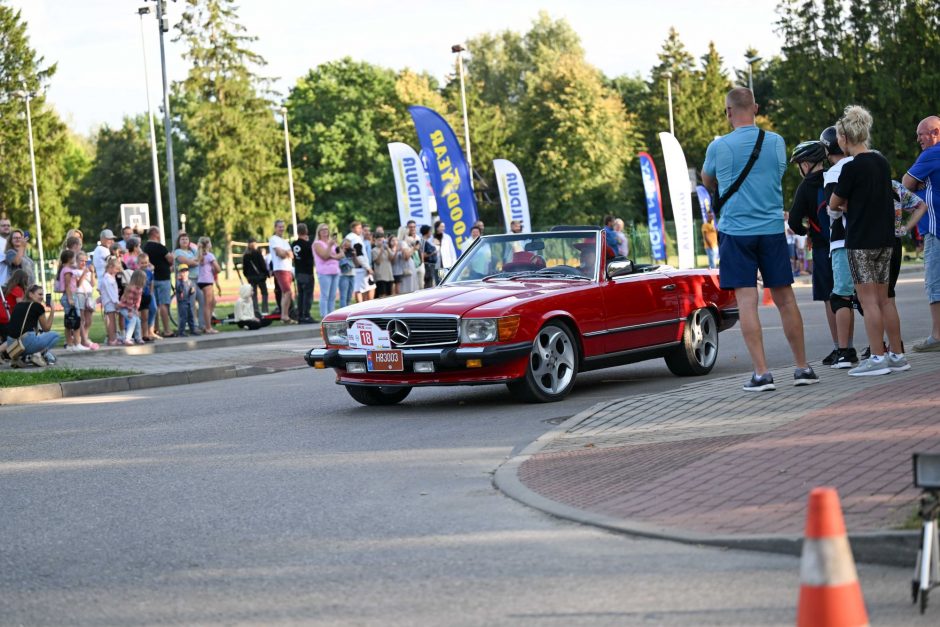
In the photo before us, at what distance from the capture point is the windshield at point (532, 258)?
1267 centimetres

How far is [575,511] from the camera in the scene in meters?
6.71

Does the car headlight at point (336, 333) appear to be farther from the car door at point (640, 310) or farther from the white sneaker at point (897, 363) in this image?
the white sneaker at point (897, 363)

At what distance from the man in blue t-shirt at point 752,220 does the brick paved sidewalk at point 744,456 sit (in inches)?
21.3

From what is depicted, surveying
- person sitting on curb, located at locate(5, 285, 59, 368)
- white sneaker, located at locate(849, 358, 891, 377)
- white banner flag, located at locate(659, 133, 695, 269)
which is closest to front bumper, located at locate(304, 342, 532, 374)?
white sneaker, located at locate(849, 358, 891, 377)

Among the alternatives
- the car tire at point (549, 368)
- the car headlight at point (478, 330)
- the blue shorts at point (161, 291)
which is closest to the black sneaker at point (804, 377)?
the car tire at point (549, 368)

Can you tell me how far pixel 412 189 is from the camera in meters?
34.9

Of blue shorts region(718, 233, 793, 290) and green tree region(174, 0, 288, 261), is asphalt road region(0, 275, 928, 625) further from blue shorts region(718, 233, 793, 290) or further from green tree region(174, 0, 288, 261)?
green tree region(174, 0, 288, 261)

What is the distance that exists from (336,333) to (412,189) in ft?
75.7

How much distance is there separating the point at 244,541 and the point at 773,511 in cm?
260

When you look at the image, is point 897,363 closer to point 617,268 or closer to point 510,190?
point 617,268

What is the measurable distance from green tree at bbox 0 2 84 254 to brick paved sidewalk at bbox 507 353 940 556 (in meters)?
75.8

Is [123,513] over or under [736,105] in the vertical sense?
under

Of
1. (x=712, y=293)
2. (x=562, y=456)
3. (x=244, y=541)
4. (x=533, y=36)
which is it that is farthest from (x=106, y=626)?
(x=533, y=36)

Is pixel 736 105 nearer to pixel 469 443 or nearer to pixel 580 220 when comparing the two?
pixel 469 443
